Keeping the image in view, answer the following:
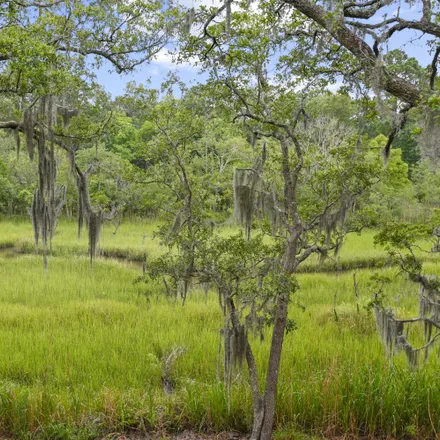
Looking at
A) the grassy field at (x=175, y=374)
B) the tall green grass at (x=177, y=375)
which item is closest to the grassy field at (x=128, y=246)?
the grassy field at (x=175, y=374)

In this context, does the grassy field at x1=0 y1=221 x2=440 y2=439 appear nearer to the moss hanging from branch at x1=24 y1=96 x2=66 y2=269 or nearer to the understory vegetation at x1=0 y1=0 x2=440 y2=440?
the understory vegetation at x1=0 y1=0 x2=440 y2=440

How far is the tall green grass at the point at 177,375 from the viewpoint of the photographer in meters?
5.71

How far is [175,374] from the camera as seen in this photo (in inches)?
279

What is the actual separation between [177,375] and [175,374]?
34mm

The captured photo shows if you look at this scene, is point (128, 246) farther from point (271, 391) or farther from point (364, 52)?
point (364, 52)

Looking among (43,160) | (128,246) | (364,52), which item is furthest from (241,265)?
(128,246)

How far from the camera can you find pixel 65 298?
11.8 meters

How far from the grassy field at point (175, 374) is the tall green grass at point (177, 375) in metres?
0.02

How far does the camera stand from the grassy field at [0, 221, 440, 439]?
571 centimetres

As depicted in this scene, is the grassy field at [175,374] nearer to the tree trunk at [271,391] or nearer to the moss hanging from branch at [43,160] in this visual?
the tree trunk at [271,391]

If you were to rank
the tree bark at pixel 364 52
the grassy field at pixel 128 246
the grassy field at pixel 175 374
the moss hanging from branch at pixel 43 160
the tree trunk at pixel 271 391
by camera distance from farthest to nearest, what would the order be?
the grassy field at pixel 128 246, the moss hanging from branch at pixel 43 160, the grassy field at pixel 175 374, the tree trunk at pixel 271 391, the tree bark at pixel 364 52

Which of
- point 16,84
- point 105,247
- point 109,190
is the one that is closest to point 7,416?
point 16,84

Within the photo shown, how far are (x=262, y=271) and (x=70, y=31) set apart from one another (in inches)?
261

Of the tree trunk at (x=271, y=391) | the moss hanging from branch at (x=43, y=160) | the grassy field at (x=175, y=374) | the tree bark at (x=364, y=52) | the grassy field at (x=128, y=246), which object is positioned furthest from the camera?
the grassy field at (x=128, y=246)
